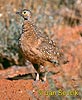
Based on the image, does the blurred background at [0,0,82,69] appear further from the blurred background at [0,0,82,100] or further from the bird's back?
the bird's back

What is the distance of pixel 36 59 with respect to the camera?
609 centimetres

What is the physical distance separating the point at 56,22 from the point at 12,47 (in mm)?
1888

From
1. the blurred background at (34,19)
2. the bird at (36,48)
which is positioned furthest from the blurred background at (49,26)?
the bird at (36,48)

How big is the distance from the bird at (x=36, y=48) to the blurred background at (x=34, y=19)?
9.00 ft

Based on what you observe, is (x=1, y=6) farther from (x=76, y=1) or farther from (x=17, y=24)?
(x=76, y=1)

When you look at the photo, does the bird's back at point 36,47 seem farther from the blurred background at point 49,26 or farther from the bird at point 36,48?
the blurred background at point 49,26

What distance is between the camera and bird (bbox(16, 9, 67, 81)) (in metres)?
6.05

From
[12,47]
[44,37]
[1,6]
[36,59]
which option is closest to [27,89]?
[36,59]

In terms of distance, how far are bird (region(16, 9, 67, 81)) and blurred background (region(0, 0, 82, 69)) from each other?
2743mm

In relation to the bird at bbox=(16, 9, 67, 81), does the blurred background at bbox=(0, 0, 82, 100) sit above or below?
below

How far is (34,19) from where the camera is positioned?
1005cm

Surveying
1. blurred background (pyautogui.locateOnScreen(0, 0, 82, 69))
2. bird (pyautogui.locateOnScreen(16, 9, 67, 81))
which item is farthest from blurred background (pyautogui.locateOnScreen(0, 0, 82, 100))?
bird (pyautogui.locateOnScreen(16, 9, 67, 81))

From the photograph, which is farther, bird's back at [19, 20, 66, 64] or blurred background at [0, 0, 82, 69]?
blurred background at [0, 0, 82, 69]

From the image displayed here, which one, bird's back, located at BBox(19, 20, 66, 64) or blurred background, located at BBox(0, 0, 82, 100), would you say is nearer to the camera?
bird's back, located at BBox(19, 20, 66, 64)
